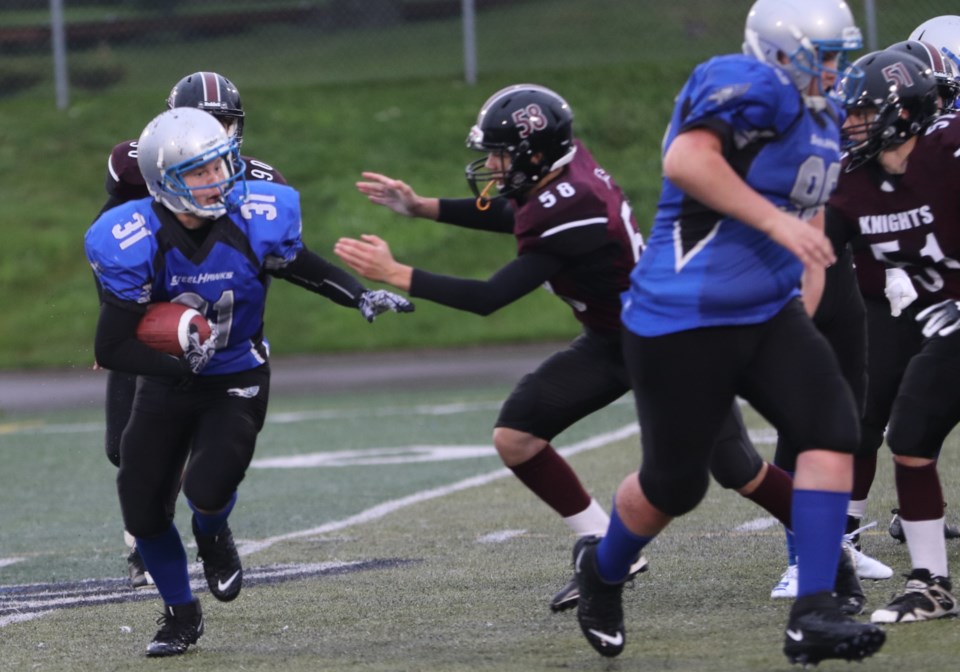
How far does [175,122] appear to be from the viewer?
4742 mm

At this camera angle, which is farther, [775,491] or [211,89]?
[211,89]

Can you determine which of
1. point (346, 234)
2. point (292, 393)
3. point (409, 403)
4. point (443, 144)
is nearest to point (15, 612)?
point (409, 403)

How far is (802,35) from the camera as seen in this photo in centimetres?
397

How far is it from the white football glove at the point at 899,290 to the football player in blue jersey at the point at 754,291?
3.74ft

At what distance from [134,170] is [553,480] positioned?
203 cm

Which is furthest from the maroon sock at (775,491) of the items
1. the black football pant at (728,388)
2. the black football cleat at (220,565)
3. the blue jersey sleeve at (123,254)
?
the blue jersey sleeve at (123,254)

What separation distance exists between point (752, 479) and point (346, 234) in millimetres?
12401

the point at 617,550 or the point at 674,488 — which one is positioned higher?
the point at 674,488

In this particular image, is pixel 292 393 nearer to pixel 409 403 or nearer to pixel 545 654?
pixel 409 403

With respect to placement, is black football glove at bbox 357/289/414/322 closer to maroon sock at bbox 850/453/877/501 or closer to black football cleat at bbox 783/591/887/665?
black football cleat at bbox 783/591/887/665

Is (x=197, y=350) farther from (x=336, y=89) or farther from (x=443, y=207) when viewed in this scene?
(x=336, y=89)

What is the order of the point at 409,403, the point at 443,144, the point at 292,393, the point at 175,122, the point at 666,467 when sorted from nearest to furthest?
the point at 666,467 < the point at 175,122 < the point at 409,403 < the point at 292,393 < the point at 443,144

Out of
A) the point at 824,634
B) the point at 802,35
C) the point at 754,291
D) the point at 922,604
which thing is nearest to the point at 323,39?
the point at 922,604

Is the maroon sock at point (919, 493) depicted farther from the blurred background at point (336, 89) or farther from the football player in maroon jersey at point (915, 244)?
the blurred background at point (336, 89)
